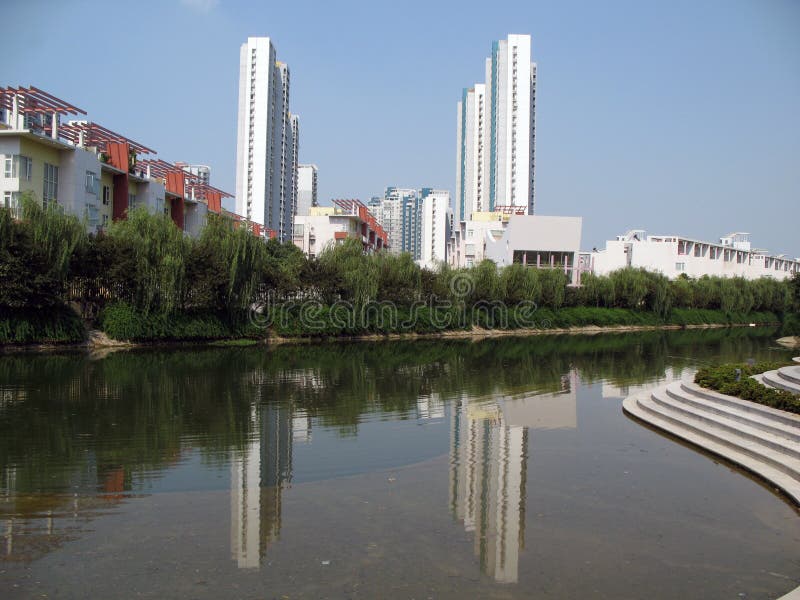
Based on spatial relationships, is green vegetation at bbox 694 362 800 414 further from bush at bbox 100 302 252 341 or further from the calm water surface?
bush at bbox 100 302 252 341

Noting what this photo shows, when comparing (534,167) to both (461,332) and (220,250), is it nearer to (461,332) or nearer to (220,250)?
(461,332)

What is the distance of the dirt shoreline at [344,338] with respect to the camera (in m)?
20.5

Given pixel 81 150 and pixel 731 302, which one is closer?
pixel 81 150

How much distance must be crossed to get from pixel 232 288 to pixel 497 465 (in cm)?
1855

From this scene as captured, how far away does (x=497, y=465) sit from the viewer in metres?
7.54

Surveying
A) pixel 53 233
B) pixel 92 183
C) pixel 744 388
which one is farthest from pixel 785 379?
pixel 92 183

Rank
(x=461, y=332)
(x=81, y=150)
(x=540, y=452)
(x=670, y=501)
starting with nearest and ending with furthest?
1. (x=670, y=501)
2. (x=540, y=452)
3. (x=81, y=150)
4. (x=461, y=332)

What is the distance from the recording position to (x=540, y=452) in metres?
8.23

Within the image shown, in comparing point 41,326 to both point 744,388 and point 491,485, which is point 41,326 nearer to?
point 491,485

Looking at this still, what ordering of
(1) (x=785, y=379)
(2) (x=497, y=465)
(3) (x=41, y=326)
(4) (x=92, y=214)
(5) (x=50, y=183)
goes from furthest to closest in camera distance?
(4) (x=92, y=214) < (5) (x=50, y=183) < (3) (x=41, y=326) < (1) (x=785, y=379) < (2) (x=497, y=465)

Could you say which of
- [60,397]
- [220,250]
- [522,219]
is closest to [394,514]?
[60,397]

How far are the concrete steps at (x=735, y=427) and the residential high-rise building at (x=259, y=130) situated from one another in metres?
58.7

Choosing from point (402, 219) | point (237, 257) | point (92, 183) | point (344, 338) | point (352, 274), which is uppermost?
point (402, 219)

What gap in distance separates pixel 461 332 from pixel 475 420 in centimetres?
2319
